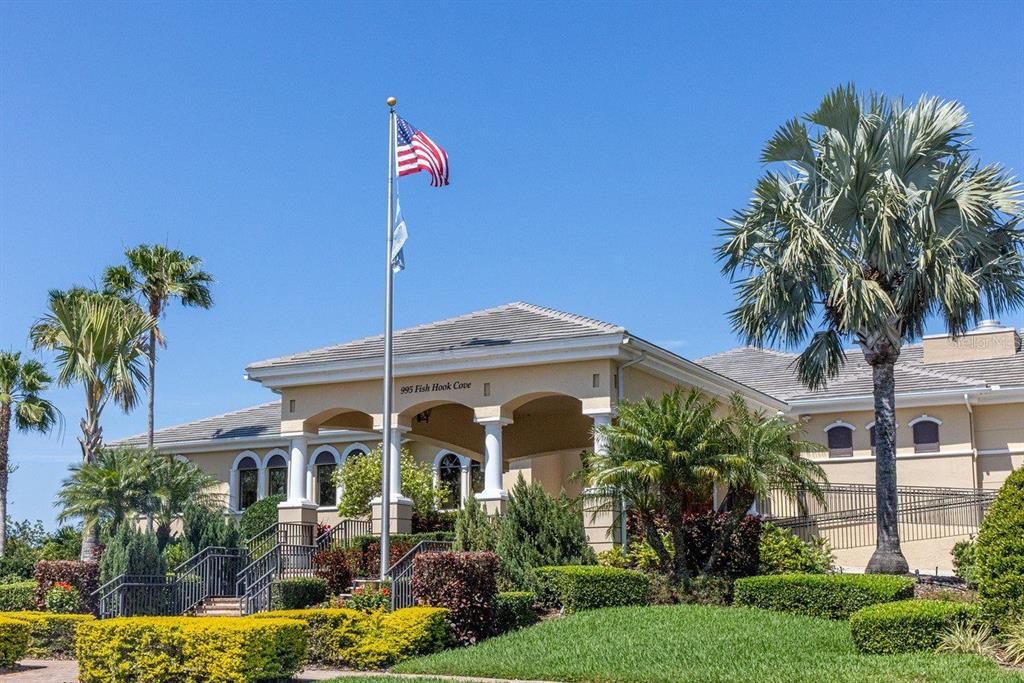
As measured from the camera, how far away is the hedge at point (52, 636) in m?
21.1

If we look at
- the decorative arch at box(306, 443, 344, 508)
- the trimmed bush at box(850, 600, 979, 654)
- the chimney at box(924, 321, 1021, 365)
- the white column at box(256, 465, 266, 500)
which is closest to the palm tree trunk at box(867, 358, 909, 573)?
the trimmed bush at box(850, 600, 979, 654)

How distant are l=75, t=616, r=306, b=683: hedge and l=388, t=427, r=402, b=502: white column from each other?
31.4 ft

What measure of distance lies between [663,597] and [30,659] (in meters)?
11.6

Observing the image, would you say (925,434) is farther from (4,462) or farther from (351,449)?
(4,462)

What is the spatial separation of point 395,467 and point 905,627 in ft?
43.4

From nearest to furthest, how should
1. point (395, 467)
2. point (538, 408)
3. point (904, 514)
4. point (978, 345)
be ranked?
point (395, 467) → point (904, 514) → point (538, 408) → point (978, 345)

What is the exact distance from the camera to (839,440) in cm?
3328

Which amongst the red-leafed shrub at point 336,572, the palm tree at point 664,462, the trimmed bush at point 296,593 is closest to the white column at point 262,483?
the red-leafed shrub at point 336,572

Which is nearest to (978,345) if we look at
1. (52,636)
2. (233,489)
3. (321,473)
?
(321,473)

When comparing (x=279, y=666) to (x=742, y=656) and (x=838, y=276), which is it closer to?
(x=742, y=656)

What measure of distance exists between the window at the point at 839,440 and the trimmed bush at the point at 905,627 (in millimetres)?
17082

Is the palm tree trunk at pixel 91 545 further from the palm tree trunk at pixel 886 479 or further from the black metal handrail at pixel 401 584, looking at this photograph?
the palm tree trunk at pixel 886 479

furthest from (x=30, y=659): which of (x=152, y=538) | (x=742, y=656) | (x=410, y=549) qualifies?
(x=742, y=656)

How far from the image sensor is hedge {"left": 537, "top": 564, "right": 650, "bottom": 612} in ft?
67.2
